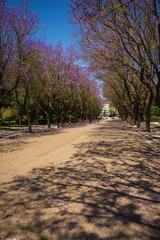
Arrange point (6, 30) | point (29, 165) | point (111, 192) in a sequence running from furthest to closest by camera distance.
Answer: point (6, 30), point (29, 165), point (111, 192)

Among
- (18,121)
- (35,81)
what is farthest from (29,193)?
(18,121)

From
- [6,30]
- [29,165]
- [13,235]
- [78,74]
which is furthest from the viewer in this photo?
[78,74]

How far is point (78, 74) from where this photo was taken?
1438 inches

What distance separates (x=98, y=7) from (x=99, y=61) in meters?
4.97

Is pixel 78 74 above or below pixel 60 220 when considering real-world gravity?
above

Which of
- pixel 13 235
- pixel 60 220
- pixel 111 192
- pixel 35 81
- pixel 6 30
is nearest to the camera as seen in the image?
pixel 13 235

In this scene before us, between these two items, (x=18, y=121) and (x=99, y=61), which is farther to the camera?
(x=18, y=121)

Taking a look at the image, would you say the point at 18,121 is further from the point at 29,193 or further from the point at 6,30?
the point at 29,193

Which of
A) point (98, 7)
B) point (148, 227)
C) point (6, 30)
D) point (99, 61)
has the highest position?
point (6, 30)

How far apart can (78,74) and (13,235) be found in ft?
116

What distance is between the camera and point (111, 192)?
4391mm

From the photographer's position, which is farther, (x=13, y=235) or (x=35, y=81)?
(x=35, y=81)

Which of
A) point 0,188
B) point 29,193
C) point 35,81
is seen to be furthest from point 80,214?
point 35,81

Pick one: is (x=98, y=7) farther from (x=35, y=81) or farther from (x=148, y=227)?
(x=35, y=81)
